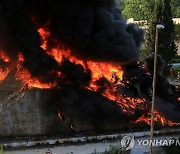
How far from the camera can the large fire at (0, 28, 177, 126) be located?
24.9 meters

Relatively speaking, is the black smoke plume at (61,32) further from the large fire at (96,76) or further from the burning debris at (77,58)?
the large fire at (96,76)

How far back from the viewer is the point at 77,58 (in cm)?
2630

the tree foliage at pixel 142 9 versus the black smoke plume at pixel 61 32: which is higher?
the tree foliage at pixel 142 9

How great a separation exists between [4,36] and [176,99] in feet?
37.1

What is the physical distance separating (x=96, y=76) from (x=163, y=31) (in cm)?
1458

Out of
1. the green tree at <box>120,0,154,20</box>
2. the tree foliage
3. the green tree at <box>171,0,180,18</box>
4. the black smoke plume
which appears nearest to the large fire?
the black smoke plume

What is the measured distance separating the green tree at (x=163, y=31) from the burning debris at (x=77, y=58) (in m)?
12.3

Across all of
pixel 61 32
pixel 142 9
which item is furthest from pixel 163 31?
pixel 142 9

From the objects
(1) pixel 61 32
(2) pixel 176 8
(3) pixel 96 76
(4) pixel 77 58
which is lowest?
(3) pixel 96 76

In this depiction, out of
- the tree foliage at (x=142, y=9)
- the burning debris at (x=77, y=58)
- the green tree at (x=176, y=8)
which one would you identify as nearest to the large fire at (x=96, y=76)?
the burning debris at (x=77, y=58)

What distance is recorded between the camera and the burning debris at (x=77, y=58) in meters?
24.5

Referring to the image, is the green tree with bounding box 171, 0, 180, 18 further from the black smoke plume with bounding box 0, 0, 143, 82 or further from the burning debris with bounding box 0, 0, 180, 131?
the black smoke plume with bounding box 0, 0, 143, 82

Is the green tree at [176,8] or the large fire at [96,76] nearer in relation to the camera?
the large fire at [96,76]

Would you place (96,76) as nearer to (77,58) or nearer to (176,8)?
(77,58)
